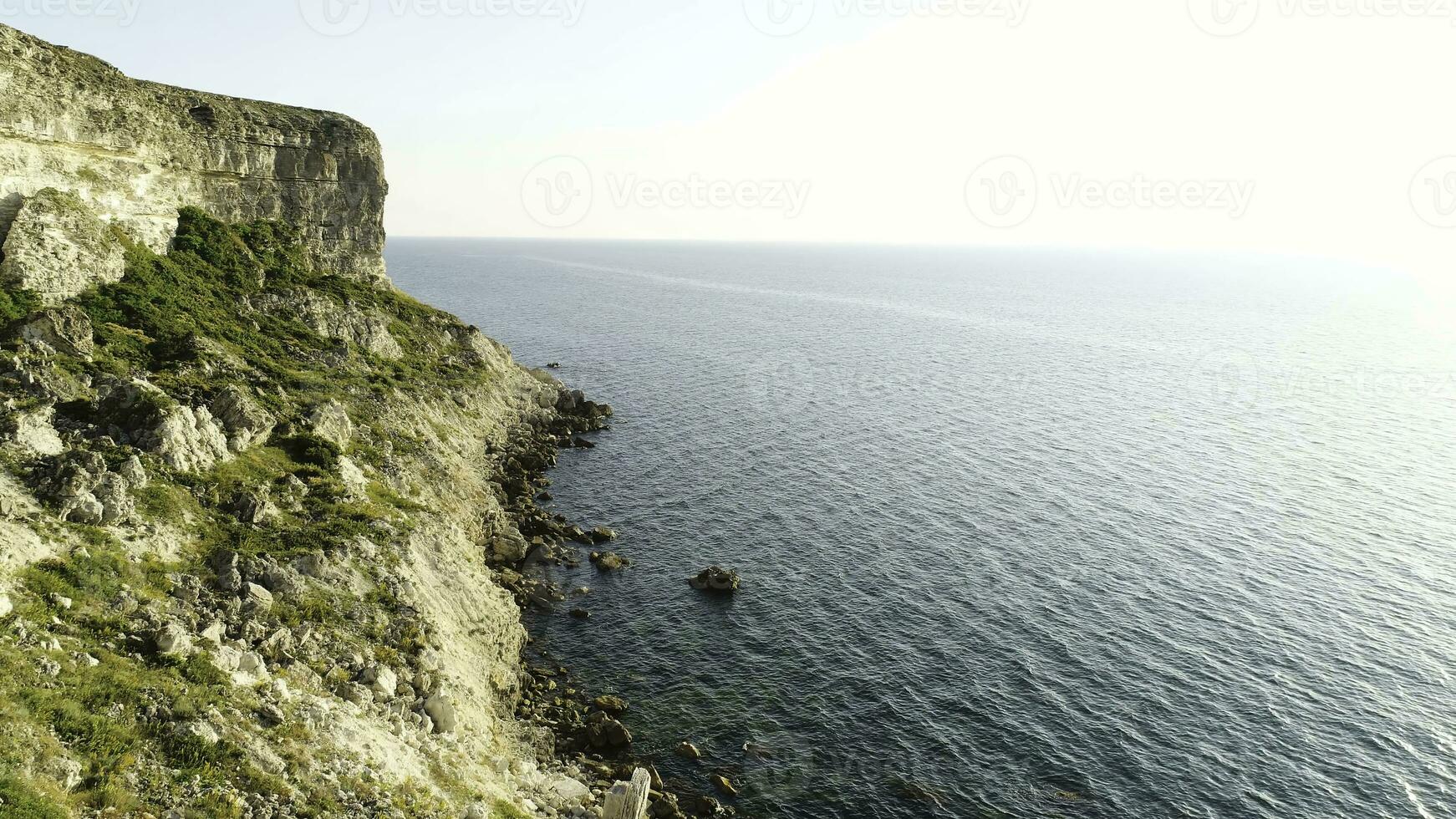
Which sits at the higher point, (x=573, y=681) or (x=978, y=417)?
(x=978, y=417)

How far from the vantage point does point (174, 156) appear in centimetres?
6925

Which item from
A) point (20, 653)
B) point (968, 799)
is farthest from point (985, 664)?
point (20, 653)

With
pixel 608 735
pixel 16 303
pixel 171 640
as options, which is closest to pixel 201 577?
pixel 171 640

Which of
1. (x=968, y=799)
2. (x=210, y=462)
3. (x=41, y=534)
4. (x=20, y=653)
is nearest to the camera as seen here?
(x=20, y=653)

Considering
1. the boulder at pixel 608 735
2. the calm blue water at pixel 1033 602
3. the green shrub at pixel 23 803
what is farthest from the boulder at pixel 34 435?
the boulder at pixel 608 735

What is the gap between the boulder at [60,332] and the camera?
139ft

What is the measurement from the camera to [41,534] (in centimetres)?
3038

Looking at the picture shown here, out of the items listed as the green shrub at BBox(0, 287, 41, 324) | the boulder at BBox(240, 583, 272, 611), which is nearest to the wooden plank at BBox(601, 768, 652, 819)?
the boulder at BBox(240, 583, 272, 611)

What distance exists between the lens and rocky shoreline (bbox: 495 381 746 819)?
39406 mm

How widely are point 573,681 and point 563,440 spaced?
47.7m

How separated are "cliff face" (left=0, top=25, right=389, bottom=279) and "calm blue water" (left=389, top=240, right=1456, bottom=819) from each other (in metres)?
44.1

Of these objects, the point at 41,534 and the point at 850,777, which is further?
the point at 850,777

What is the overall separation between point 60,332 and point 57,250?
11.2 metres

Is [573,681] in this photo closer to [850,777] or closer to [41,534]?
[850,777]
